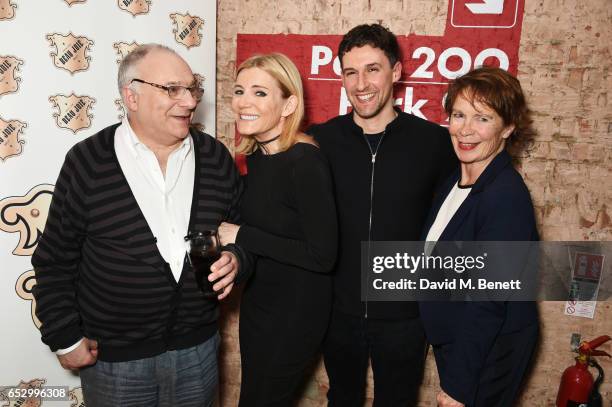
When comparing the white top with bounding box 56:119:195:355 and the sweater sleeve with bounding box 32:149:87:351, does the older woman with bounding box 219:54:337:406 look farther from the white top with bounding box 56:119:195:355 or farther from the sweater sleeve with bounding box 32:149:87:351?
the sweater sleeve with bounding box 32:149:87:351

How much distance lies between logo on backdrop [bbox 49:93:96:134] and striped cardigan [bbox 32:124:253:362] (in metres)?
0.52

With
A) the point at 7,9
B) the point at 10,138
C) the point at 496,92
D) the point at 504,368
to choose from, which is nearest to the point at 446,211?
the point at 496,92

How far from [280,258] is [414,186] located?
728 mm

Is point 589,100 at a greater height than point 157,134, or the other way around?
point 589,100

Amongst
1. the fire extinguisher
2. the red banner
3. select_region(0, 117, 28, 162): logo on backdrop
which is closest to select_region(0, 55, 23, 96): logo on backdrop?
select_region(0, 117, 28, 162): logo on backdrop

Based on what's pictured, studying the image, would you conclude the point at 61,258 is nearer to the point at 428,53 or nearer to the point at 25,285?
the point at 25,285

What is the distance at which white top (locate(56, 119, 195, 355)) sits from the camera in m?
1.68

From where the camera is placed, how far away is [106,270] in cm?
167

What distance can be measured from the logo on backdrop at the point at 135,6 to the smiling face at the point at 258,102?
86 centimetres

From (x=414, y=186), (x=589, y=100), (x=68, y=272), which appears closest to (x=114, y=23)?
(x=68, y=272)

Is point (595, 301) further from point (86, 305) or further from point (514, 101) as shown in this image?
point (86, 305)

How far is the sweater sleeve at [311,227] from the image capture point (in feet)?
5.43

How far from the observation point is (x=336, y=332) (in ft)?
6.97

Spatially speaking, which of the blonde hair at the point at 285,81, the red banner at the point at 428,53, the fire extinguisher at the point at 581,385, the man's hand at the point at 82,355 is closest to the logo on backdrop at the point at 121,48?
the red banner at the point at 428,53
